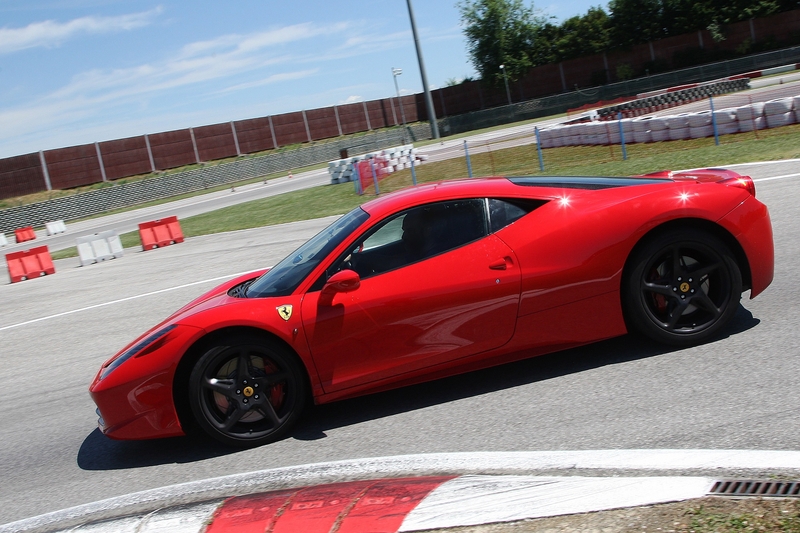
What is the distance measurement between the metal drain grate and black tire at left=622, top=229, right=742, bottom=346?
1.88 meters

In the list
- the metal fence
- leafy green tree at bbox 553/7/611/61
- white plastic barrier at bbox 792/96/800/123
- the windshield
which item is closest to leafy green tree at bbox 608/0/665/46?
leafy green tree at bbox 553/7/611/61

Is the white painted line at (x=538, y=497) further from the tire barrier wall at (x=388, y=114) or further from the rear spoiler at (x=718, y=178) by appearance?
the tire barrier wall at (x=388, y=114)

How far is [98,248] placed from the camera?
19109 mm

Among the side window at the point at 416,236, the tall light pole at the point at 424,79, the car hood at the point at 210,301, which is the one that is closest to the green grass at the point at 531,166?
the car hood at the point at 210,301

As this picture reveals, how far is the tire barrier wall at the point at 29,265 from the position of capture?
18375mm

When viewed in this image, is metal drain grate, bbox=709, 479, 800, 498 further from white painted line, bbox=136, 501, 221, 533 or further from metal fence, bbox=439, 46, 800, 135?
A: metal fence, bbox=439, 46, 800, 135

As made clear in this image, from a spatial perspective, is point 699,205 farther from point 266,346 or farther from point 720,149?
point 720,149

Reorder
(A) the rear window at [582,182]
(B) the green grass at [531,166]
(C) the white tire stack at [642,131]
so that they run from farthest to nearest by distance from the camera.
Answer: (C) the white tire stack at [642,131] → (B) the green grass at [531,166] → (A) the rear window at [582,182]

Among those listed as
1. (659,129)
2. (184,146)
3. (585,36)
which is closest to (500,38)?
(585,36)

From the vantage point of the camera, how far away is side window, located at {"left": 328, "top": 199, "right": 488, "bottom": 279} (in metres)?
4.94

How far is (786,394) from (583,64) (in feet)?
229

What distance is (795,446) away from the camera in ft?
11.5

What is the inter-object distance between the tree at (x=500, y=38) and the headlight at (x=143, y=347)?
2831 inches

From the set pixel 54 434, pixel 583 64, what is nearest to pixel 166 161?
pixel 583 64
